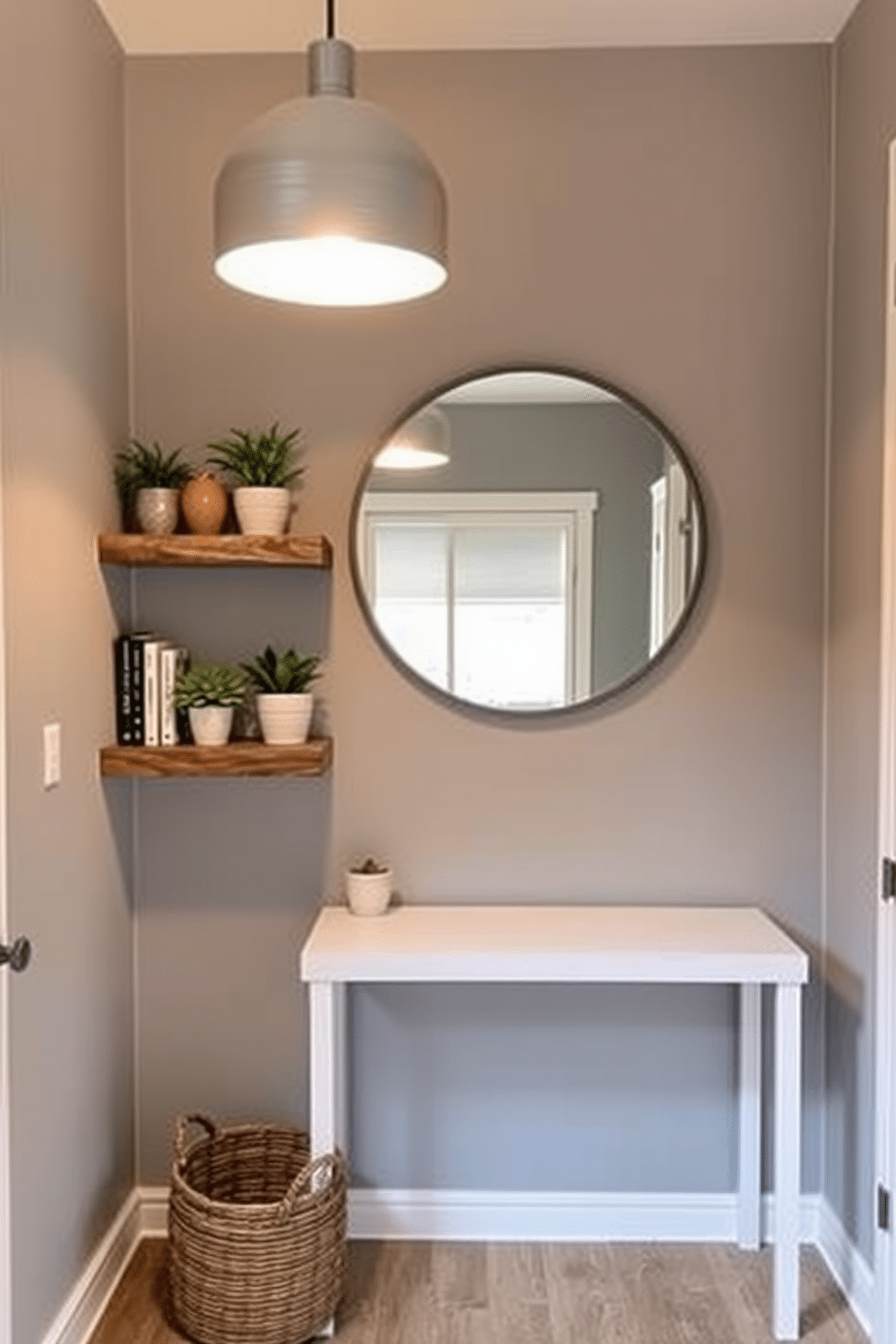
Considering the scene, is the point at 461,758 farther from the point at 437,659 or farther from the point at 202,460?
the point at 202,460

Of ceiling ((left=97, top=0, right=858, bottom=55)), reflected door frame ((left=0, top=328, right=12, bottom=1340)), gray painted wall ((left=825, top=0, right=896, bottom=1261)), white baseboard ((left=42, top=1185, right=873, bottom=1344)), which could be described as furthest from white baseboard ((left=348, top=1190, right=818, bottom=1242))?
ceiling ((left=97, top=0, right=858, bottom=55))

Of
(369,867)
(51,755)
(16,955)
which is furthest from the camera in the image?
(369,867)

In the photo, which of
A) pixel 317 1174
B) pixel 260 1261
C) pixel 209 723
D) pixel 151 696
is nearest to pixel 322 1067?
pixel 317 1174

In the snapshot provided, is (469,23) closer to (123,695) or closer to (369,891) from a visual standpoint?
(123,695)

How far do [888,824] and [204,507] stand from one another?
1544 mm

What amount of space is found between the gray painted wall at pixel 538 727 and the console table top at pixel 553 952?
0.75 ft

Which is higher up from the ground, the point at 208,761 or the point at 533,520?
the point at 533,520

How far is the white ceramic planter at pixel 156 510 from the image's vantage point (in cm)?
271

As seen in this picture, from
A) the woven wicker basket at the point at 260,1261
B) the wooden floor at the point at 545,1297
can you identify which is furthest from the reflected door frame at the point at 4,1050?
the wooden floor at the point at 545,1297

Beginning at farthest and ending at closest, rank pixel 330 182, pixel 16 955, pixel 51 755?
1. pixel 51 755
2. pixel 16 955
3. pixel 330 182

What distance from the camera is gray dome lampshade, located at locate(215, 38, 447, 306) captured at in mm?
1597

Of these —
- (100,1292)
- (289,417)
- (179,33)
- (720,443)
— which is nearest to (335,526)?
(289,417)

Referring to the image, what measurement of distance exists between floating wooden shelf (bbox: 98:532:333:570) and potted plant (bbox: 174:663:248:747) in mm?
251

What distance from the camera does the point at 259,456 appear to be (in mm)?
2736
